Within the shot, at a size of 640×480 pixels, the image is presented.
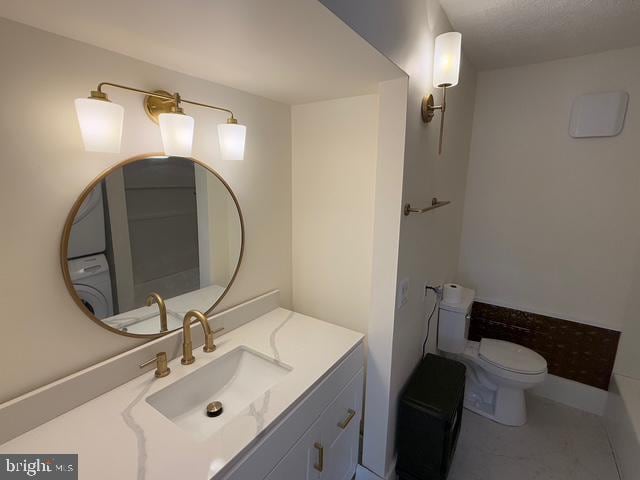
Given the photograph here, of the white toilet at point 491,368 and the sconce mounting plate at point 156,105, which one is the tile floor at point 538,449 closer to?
the white toilet at point 491,368

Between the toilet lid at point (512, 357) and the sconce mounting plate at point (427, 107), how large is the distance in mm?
1686

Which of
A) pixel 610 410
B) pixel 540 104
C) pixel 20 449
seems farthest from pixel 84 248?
pixel 610 410

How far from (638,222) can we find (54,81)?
3088mm

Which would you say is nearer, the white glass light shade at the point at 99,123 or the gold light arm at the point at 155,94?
the white glass light shade at the point at 99,123

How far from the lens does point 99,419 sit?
→ 93cm

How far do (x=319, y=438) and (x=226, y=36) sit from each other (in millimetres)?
1444

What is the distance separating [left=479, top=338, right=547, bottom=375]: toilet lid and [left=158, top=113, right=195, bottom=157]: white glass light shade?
226 centimetres

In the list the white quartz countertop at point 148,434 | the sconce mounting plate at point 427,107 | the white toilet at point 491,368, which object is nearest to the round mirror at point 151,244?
the white quartz countertop at point 148,434

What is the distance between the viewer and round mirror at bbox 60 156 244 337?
993 millimetres

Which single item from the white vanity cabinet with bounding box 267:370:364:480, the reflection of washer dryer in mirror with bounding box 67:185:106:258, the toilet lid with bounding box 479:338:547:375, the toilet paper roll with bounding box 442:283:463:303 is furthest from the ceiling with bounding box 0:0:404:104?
the toilet lid with bounding box 479:338:547:375

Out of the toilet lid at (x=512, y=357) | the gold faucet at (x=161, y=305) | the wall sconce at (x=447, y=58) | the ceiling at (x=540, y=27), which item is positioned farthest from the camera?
the toilet lid at (x=512, y=357)

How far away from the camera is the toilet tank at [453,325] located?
7.07 feet

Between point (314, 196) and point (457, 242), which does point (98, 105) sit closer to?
point (314, 196)

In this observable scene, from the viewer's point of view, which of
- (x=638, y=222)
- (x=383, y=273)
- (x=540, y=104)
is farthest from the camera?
(x=540, y=104)
